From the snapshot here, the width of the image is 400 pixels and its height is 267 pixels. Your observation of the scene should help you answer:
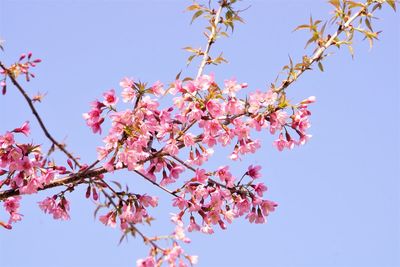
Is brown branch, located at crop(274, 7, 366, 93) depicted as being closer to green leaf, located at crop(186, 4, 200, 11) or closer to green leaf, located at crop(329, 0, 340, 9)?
green leaf, located at crop(329, 0, 340, 9)

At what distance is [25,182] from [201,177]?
1.44 meters

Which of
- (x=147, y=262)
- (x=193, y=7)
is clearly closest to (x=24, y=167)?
(x=147, y=262)

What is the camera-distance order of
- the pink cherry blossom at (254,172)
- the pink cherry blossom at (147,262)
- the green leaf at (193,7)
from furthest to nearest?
the green leaf at (193,7)
the pink cherry blossom at (254,172)
the pink cherry blossom at (147,262)

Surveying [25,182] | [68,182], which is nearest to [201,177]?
[68,182]

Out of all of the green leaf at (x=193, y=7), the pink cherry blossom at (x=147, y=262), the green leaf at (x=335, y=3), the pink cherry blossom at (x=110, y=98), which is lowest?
the pink cherry blossom at (x=147, y=262)

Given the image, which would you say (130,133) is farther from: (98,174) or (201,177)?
(201,177)

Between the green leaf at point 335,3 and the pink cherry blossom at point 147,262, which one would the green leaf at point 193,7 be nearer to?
the green leaf at point 335,3

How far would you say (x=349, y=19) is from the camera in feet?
16.9

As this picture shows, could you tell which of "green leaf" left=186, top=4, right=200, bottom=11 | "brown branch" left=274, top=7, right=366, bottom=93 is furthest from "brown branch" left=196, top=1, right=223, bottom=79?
"brown branch" left=274, top=7, right=366, bottom=93

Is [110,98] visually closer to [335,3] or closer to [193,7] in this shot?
[193,7]

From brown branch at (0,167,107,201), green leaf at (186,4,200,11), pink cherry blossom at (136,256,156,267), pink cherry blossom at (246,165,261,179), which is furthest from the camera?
green leaf at (186,4,200,11)

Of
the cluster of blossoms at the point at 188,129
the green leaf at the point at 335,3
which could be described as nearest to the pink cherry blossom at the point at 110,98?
the cluster of blossoms at the point at 188,129

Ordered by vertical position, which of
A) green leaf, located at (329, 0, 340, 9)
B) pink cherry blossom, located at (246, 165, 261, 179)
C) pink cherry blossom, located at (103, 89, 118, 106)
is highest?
green leaf, located at (329, 0, 340, 9)

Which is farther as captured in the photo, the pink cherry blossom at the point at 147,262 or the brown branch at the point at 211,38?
the brown branch at the point at 211,38
